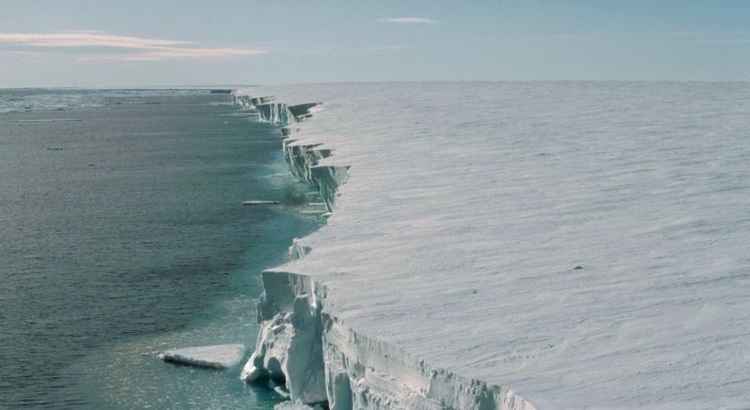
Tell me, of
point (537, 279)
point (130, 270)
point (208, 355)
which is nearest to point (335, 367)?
point (537, 279)

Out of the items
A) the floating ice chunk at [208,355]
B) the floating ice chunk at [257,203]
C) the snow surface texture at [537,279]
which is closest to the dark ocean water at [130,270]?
the floating ice chunk at [208,355]

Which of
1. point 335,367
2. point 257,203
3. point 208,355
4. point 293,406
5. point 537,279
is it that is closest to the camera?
point 335,367

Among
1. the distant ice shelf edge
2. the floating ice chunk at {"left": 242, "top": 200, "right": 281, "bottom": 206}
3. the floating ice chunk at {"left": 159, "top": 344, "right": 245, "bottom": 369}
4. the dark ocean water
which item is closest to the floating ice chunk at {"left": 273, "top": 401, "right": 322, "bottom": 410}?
the distant ice shelf edge

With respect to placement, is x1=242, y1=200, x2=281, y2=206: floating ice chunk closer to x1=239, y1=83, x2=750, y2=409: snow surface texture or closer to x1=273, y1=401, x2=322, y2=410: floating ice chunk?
x1=239, y1=83, x2=750, y2=409: snow surface texture

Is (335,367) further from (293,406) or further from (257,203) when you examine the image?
(257,203)

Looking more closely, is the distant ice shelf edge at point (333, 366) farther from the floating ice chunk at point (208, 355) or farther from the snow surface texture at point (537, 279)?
the floating ice chunk at point (208, 355)

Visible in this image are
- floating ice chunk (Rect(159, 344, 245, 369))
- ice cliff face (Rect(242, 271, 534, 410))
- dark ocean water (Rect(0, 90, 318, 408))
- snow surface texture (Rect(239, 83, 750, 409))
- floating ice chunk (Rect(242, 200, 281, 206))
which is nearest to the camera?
snow surface texture (Rect(239, 83, 750, 409))
